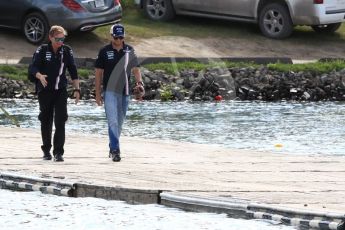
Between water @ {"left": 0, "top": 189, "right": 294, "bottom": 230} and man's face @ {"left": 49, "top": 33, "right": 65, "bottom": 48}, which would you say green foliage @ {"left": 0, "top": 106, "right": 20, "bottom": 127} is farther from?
water @ {"left": 0, "top": 189, "right": 294, "bottom": 230}

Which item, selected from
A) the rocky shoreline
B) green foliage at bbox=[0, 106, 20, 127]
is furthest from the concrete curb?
the rocky shoreline

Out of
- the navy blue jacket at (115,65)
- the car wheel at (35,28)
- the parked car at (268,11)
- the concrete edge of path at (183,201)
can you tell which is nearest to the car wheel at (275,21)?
the parked car at (268,11)

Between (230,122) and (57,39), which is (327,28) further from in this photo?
(57,39)

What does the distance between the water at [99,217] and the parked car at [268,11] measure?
1768 centimetres

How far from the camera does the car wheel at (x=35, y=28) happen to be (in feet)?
92.8

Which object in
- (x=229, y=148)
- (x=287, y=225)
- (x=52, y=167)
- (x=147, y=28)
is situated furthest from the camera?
(x=147, y=28)

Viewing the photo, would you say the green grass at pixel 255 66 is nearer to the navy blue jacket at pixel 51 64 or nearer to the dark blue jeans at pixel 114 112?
the dark blue jeans at pixel 114 112

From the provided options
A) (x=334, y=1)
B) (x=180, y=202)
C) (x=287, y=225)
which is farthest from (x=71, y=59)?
(x=334, y=1)

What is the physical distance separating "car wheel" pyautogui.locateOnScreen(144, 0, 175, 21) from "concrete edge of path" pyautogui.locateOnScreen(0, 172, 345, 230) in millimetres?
18415

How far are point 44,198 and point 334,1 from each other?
58.5 feet

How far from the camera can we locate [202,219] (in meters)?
11.6

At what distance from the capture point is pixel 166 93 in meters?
26.6

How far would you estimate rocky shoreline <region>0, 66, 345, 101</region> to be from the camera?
88.1ft

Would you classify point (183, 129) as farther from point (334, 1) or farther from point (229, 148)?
point (334, 1)
